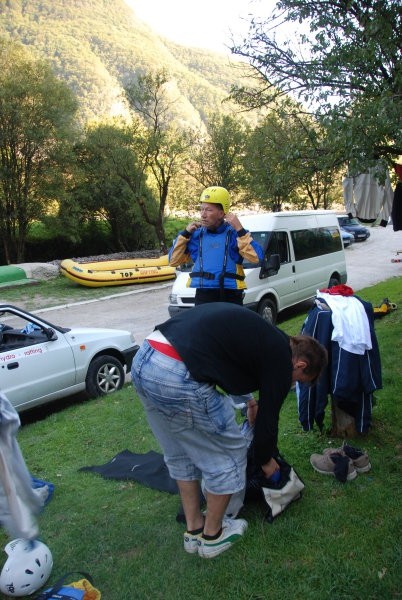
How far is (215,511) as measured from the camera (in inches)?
108

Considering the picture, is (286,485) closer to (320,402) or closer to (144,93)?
(320,402)

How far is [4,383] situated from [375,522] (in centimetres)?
437

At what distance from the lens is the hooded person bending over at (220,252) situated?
15.6ft

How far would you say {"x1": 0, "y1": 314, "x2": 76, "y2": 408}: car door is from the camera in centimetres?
575

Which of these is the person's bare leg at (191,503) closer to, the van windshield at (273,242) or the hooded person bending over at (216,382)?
the hooded person bending over at (216,382)

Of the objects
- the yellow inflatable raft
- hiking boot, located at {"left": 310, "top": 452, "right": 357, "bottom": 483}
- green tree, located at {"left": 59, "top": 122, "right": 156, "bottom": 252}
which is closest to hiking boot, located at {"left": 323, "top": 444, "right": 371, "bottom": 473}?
hiking boot, located at {"left": 310, "top": 452, "right": 357, "bottom": 483}

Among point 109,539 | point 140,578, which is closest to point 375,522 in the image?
point 140,578

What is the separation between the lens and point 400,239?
31656mm

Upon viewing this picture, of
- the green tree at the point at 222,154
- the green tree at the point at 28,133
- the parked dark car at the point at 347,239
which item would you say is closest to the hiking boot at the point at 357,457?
the green tree at the point at 28,133

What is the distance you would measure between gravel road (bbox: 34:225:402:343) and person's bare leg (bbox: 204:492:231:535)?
7.40 meters

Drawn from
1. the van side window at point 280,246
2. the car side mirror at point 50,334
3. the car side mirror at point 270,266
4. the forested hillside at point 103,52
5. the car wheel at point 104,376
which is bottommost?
the car wheel at point 104,376

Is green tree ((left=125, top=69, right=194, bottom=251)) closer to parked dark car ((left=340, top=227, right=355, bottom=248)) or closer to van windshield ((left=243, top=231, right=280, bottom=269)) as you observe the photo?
parked dark car ((left=340, top=227, right=355, bottom=248))

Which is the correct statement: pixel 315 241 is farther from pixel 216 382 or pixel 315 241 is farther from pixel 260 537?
pixel 216 382

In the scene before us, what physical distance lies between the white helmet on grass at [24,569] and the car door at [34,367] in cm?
325
